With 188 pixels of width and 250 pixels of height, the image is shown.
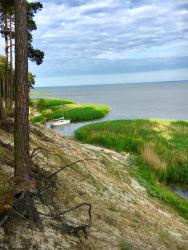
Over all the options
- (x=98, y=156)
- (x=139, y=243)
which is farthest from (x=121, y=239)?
(x=98, y=156)

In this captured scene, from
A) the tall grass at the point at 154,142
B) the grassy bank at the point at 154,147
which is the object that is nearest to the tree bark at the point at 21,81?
the grassy bank at the point at 154,147

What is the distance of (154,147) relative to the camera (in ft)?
77.2

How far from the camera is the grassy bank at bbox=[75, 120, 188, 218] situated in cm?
1742

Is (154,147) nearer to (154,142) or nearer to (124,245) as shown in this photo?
(154,142)

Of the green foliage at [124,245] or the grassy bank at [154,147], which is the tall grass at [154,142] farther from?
the green foliage at [124,245]

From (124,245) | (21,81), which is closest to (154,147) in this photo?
(124,245)

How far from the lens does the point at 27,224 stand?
22.6 ft

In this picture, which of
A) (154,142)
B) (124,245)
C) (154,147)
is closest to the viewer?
(124,245)

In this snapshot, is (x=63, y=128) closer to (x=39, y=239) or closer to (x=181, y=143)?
(x=181, y=143)

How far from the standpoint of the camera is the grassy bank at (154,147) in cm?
1742

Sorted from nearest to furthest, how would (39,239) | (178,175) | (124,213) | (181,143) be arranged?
(39,239), (124,213), (178,175), (181,143)

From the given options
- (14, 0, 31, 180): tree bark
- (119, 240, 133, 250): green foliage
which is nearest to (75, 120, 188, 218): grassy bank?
(119, 240, 133, 250): green foliage

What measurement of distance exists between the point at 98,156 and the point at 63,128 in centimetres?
2564

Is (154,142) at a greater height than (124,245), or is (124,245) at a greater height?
(124,245)
